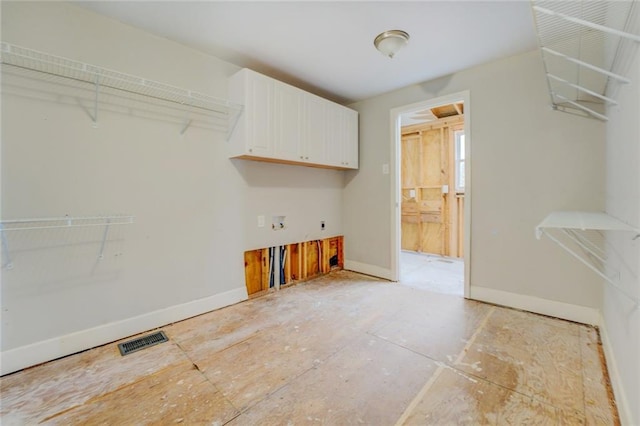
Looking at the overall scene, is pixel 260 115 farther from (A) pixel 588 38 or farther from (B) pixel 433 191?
(B) pixel 433 191

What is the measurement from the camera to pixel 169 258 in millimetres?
2434

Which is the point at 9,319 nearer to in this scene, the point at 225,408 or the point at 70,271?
the point at 70,271

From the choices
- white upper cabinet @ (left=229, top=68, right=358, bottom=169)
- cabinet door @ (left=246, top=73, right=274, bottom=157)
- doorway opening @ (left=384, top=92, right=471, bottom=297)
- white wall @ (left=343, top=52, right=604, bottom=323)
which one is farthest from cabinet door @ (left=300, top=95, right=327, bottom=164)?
doorway opening @ (left=384, top=92, right=471, bottom=297)

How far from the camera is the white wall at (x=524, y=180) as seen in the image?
2.35 m

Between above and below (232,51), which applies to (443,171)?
below

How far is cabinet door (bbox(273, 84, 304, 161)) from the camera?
2855 mm

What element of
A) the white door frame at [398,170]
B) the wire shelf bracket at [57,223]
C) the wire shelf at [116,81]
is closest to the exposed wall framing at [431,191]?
the white door frame at [398,170]

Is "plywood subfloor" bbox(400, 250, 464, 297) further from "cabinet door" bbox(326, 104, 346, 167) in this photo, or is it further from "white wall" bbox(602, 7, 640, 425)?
"cabinet door" bbox(326, 104, 346, 167)

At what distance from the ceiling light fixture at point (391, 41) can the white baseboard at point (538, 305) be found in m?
2.48

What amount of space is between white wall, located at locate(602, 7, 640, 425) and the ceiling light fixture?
142 cm

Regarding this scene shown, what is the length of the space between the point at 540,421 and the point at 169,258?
2732 millimetres

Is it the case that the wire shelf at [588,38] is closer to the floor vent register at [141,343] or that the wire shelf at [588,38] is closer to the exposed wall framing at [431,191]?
the floor vent register at [141,343]

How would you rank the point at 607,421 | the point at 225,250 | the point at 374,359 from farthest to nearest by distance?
1. the point at 225,250
2. the point at 374,359
3. the point at 607,421

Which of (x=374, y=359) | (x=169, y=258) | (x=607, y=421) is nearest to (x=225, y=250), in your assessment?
(x=169, y=258)
